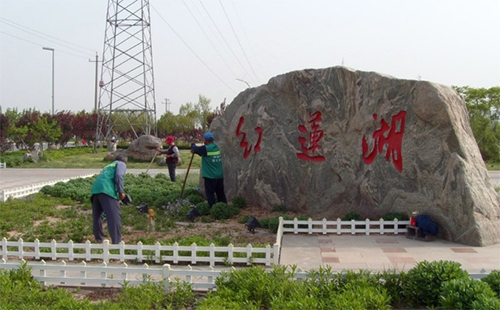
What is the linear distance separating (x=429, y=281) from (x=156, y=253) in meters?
3.60

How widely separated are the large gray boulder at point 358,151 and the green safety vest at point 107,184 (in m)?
4.08

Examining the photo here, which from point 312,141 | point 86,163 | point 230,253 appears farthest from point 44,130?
point 230,253

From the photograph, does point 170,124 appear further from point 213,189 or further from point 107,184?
point 107,184

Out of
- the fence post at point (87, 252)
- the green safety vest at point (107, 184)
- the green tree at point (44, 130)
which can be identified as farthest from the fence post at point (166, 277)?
the green tree at point (44, 130)

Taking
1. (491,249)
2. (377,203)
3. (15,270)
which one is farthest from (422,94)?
(15,270)

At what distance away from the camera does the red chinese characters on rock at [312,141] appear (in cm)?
1004

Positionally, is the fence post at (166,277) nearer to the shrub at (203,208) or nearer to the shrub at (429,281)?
the shrub at (429,281)

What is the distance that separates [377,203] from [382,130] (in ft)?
4.57

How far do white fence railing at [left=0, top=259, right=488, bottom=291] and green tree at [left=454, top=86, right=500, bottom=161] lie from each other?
23.8 metres

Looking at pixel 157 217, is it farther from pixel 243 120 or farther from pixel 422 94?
pixel 422 94

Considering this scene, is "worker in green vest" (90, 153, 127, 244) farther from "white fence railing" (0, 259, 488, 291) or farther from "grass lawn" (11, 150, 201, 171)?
"grass lawn" (11, 150, 201, 171)

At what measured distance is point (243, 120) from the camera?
1132 cm

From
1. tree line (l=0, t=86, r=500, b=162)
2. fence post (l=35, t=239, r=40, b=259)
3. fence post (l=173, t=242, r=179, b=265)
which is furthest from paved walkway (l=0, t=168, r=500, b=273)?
tree line (l=0, t=86, r=500, b=162)

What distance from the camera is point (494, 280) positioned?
5047mm
